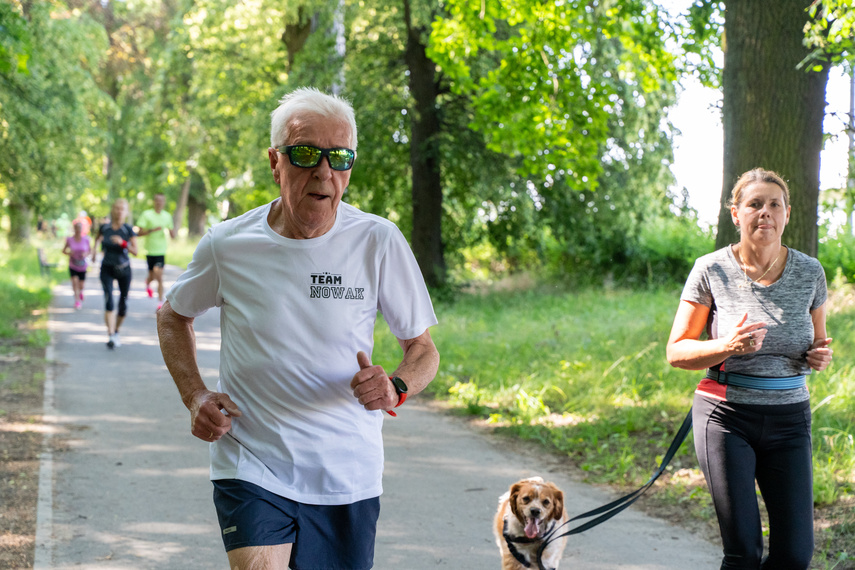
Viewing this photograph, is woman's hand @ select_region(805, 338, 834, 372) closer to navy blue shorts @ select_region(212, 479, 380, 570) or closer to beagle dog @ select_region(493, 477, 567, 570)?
beagle dog @ select_region(493, 477, 567, 570)

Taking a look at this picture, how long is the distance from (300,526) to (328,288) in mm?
782

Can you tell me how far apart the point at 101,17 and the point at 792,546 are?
30331 millimetres

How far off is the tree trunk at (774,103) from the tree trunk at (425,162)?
1053 centimetres

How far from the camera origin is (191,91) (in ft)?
79.7

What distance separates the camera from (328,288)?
294 cm

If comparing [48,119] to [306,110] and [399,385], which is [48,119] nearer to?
[306,110]

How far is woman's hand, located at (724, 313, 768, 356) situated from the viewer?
3.48 metres

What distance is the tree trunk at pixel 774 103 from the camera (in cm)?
751

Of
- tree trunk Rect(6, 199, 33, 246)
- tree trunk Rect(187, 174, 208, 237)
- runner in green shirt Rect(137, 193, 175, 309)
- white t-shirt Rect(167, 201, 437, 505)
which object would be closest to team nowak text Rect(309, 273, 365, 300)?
white t-shirt Rect(167, 201, 437, 505)

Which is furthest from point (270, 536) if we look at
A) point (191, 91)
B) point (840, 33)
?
point (191, 91)

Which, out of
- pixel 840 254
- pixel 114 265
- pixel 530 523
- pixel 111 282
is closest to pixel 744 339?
pixel 530 523

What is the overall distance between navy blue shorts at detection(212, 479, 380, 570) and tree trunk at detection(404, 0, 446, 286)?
15257 mm

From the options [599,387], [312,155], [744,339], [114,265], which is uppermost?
[312,155]

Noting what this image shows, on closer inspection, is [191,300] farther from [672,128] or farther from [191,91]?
[191,91]
